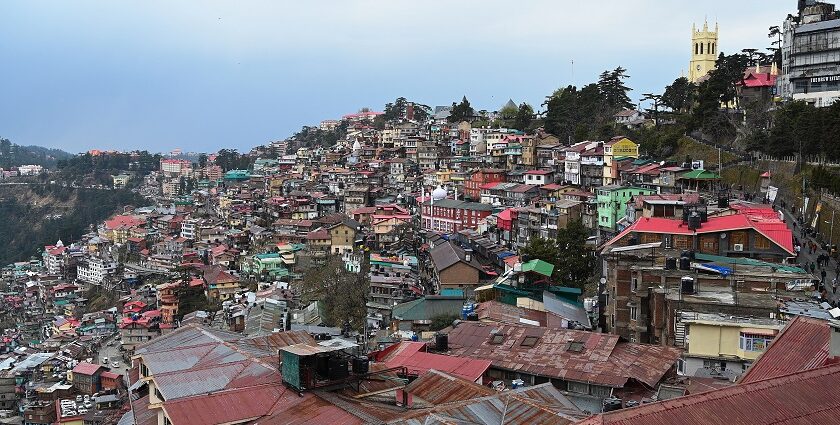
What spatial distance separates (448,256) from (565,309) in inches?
500

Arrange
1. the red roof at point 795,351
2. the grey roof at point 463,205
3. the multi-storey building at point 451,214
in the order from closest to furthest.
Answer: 1. the red roof at point 795,351
2. the grey roof at point 463,205
3. the multi-storey building at point 451,214

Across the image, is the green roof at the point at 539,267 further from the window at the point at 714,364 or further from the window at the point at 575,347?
the window at the point at 714,364

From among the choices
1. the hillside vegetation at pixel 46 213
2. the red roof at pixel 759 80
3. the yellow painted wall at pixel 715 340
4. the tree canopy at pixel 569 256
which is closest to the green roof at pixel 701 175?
the tree canopy at pixel 569 256

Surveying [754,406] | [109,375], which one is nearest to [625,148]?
[109,375]

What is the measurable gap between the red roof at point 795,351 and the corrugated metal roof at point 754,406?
1830mm

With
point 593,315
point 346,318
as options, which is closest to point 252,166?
point 346,318

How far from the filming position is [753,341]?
653 inches

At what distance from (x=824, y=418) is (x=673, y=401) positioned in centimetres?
183

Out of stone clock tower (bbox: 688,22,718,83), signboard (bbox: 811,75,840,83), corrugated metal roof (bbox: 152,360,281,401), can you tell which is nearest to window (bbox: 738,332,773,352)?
corrugated metal roof (bbox: 152,360,281,401)

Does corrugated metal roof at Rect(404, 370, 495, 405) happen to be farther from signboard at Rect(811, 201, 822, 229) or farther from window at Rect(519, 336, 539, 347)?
signboard at Rect(811, 201, 822, 229)

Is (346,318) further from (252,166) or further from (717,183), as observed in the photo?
(252,166)

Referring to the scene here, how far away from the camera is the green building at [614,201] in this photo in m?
40.3

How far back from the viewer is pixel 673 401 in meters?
8.19

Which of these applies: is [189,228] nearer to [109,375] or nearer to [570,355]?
[109,375]
